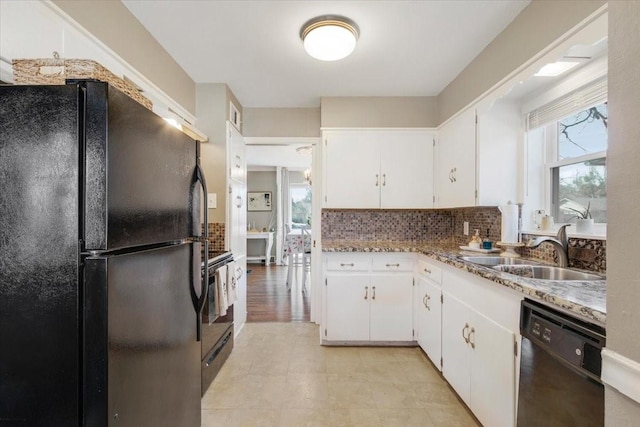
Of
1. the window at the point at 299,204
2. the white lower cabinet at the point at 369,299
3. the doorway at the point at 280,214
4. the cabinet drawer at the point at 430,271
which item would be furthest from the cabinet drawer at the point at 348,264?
the window at the point at 299,204

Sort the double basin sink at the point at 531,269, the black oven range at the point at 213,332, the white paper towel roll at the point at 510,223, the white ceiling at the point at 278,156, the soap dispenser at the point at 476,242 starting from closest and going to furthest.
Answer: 1. the double basin sink at the point at 531,269
2. the black oven range at the point at 213,332
3. the white paper towel roll at the point at 510,223
4. the soap dispenser at the point at 476,242
5. the white ceiling at the point at 278,156

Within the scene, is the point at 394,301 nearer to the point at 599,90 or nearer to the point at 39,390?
the point at 599,90

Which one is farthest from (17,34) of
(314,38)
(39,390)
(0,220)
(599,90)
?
(599,90)

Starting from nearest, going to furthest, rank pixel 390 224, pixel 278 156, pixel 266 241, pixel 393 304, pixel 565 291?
pixel 565 291 < pixel 393 304 < pixel 390 224 < pixel 278 156 < pixel 266 241

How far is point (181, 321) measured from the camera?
121 centimetres

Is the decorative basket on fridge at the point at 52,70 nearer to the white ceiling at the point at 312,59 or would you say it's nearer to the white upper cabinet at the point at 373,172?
the white ceiling at the point at 312,59

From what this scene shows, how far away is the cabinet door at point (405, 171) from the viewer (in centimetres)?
294

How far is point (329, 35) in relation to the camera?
1.86 metres

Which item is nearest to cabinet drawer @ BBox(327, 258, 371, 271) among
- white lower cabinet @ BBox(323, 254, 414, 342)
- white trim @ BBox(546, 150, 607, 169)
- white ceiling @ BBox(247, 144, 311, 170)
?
→ white lower cabinet @ BBox(323, 254, 414, 342)

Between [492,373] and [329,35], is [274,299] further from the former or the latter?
[329,35]

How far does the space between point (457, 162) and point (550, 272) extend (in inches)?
46.0

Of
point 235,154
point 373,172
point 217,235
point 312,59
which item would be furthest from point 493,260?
point 235,154

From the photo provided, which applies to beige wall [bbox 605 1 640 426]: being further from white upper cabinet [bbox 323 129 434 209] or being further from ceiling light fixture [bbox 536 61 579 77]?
white upper cabinet [bbox 323 129 434 209]

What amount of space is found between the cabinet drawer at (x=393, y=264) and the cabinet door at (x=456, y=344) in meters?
0.56
